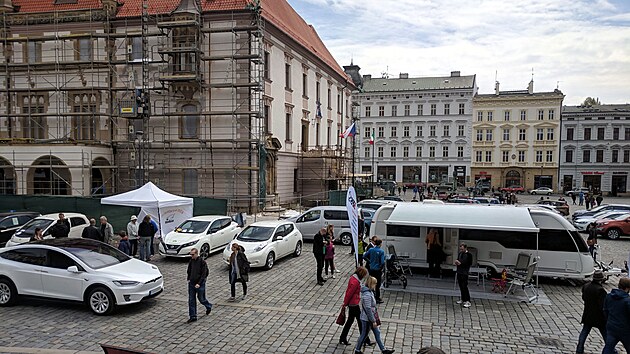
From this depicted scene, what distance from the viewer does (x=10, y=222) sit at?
18312 mm

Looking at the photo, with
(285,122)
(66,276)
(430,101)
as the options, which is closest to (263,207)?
(285,122)

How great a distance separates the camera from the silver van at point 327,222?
20125 millimetres

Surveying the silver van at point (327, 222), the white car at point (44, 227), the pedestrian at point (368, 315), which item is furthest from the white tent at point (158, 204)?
the pedestrian at point (368, 315)

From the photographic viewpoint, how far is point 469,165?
6769 centimetres

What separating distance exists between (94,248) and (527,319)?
10.7 metres

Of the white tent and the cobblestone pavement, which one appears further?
the white tent

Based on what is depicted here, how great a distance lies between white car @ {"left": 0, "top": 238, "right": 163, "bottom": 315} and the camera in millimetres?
10195

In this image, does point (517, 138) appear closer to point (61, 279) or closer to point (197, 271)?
point (197, 271)

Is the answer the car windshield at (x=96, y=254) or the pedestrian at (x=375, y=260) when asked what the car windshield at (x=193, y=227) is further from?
the pedestrian at (x=375, y=260)

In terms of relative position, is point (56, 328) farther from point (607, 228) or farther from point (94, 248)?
point (607, 228)

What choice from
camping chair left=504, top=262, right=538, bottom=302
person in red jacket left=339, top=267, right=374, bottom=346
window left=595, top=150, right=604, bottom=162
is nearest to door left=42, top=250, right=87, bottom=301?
person in red jacket left=339, top=267, right=374, bottom=346

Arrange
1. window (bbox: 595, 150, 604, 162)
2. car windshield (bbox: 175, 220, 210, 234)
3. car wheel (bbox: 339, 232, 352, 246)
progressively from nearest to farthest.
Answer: car windshield (bbox: 175, 220, 210, 234), car wheel (bbox: 339, 232, 352, 246), window (bbox: 595, 150, 604, 162)

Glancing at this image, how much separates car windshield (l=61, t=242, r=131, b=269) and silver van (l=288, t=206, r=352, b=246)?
33.8 ft

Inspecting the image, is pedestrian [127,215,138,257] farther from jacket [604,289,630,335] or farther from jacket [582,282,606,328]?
jacket [604,289,630,335]
